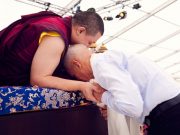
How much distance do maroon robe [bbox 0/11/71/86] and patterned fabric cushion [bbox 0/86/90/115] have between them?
262mm

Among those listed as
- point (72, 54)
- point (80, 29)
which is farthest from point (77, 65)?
point (80, 29)

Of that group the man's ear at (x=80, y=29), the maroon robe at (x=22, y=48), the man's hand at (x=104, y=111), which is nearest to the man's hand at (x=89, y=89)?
the man's hand at (x=104, y=111)

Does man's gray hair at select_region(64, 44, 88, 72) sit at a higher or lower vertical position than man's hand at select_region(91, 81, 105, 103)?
higher

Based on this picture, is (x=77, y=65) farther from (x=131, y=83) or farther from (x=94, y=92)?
(x=131, y=83)

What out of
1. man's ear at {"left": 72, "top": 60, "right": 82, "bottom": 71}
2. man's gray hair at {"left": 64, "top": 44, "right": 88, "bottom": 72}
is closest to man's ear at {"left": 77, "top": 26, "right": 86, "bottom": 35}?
man's gray hair at {"left": 64, "top": 44, "right": 88, "bottom": 72}

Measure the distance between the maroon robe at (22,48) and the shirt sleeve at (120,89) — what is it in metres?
0.31

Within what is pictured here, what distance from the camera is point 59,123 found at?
3.56 feet

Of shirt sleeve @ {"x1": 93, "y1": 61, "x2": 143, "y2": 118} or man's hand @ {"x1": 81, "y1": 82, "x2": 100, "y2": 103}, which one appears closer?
shirt sleeve @ {"x1": 93, "y1": 61, "x2": 143, "y2": 118}

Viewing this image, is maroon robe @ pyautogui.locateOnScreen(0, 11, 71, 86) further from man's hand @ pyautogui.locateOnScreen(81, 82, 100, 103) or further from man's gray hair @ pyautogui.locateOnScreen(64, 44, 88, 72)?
man's hand @ pyautogui.locateOnScreen(81, 82, 100, 103)

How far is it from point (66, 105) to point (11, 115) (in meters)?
0.24

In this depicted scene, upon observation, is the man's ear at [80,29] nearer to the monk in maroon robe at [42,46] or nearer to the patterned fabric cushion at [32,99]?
the monk in maroon robe at [42,46]

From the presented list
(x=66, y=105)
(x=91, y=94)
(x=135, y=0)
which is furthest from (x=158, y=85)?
(x=135, y=0)

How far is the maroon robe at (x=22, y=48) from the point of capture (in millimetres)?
1325

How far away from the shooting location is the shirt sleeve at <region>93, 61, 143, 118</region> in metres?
1.03
